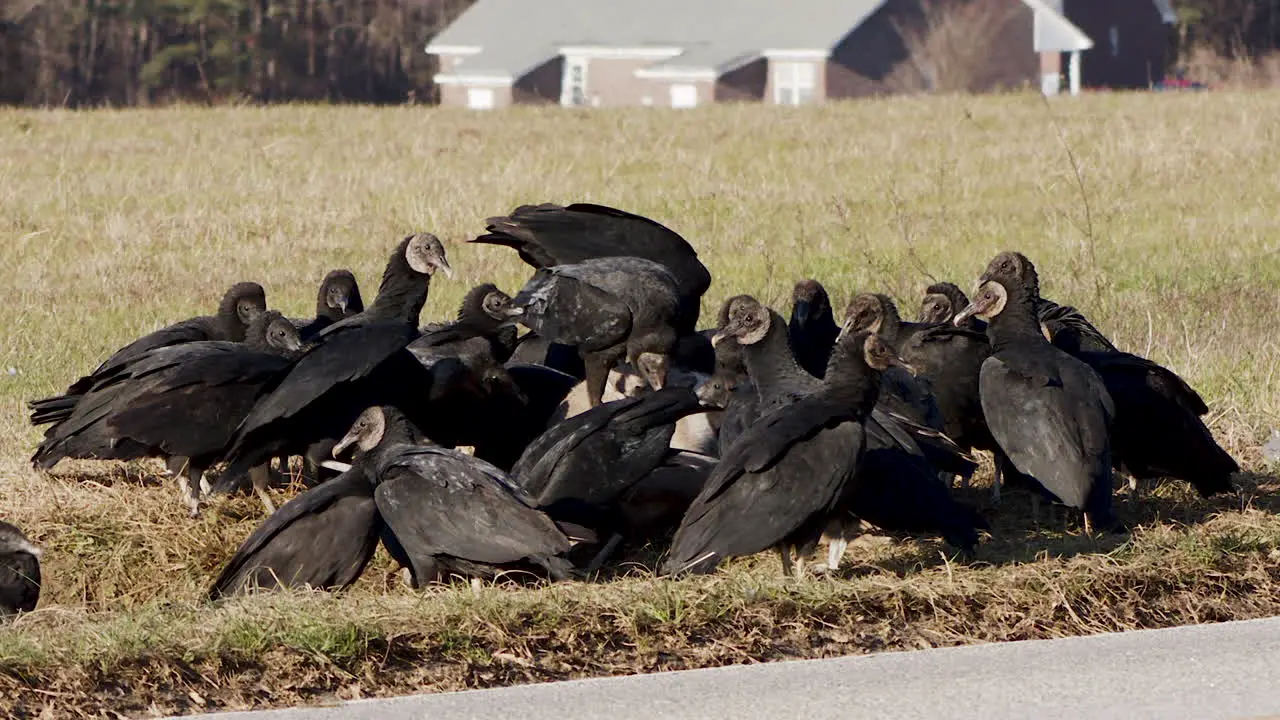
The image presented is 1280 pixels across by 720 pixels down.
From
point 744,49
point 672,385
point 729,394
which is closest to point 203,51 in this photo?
point 744,49

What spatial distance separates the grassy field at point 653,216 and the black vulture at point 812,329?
0.89m

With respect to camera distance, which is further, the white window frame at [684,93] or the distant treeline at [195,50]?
the white window frame at [684,93]

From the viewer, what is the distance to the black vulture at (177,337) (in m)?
6.25

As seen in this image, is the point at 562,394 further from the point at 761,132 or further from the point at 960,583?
the point at 761,132

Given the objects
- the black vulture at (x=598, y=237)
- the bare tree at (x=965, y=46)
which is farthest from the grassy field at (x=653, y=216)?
the bare tree at (x=965, y=46)

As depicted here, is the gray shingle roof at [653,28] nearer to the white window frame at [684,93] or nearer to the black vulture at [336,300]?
the white window frame at [684,93]

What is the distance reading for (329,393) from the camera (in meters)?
5.80

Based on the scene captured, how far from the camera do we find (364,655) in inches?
165

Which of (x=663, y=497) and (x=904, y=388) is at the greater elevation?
(x=904, y=388)

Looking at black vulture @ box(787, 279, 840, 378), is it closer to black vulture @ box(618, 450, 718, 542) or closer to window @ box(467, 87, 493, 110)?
black vulture @ box(618, 450, 718, 542)

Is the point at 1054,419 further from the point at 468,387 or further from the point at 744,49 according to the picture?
the point at 744,49

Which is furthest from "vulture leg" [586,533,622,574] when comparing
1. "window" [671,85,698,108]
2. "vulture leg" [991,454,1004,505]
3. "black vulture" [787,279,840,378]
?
"window" [671,85,698,108]

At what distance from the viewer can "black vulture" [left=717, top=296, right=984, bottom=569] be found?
5.05 meters

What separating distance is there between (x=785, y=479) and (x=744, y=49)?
39.9m
